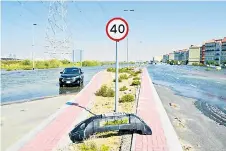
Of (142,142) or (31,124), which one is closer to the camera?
(142,142)

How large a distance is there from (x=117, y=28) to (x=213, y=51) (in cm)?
15798

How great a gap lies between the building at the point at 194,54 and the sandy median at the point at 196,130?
179865 millimetres

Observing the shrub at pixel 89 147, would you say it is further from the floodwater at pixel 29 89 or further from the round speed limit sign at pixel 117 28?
the floodwater at pixel 29 89

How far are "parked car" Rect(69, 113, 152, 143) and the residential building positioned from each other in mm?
143216

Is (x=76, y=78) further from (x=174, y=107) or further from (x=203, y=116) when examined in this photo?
(x=203, y=116)

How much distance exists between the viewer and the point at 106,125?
7.41 m

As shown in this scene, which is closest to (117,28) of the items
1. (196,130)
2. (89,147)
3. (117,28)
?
(117,28)

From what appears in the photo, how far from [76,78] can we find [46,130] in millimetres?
15504

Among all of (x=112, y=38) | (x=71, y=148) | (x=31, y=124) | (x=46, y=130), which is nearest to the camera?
(x=71, y=148)

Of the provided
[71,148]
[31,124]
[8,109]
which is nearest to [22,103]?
[8,109]

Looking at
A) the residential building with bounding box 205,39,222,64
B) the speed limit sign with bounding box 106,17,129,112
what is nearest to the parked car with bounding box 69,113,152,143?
the speed limit sign with bounding box 106,17,129,112

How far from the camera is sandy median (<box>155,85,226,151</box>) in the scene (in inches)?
320

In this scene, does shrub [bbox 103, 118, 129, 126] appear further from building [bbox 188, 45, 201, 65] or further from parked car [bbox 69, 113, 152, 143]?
building [bbox 188, 45, 201, 65]

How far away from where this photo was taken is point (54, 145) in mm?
7004
